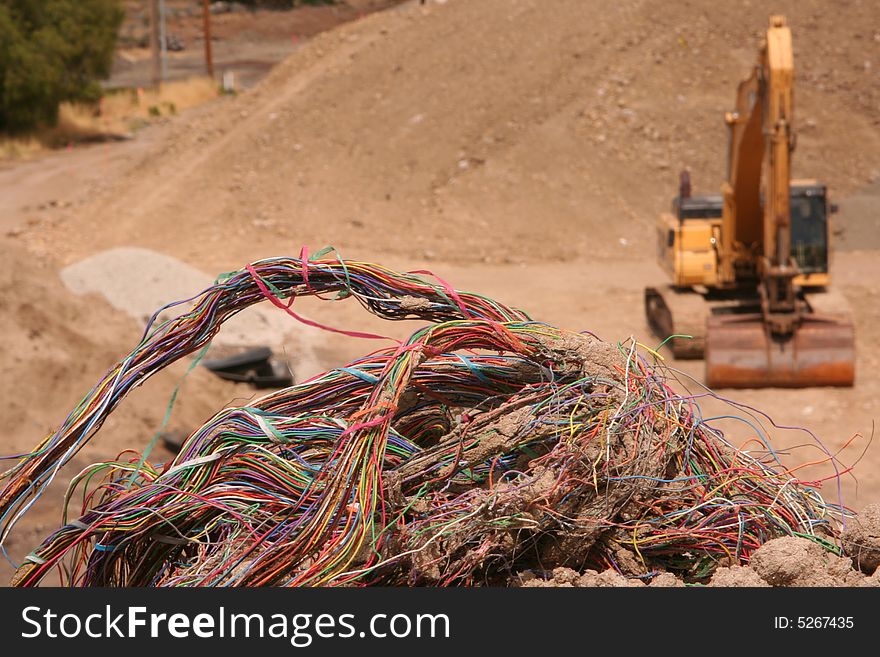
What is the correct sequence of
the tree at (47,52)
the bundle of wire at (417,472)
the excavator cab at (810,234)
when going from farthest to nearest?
1. the tree at (47,52)
2. the excavator cab at (810,234)
3. the bundle of wire at (417,472)

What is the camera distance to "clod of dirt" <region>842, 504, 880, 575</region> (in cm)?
370

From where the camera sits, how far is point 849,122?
2211cm

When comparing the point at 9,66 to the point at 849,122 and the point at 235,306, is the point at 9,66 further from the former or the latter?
the point at 235,306

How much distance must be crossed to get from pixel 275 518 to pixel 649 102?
1987cm

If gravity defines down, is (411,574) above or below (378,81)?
below

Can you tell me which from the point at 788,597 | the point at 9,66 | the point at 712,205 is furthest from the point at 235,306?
the point at 9,66

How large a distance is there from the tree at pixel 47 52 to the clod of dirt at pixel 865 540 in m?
28.7

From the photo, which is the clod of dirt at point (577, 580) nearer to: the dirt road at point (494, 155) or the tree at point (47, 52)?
the dirt road at point (494, 155)

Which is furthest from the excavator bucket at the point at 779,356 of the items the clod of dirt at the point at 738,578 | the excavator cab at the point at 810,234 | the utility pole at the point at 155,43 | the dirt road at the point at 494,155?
the utility pole at the point at 155,43

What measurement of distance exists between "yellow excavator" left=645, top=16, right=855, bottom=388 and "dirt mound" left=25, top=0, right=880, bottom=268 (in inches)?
221

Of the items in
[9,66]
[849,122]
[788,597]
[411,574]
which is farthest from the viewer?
[9,66]

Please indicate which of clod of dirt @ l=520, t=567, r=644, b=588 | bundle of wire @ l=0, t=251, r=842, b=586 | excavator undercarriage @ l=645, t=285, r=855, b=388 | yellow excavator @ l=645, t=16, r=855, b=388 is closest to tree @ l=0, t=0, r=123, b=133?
yellow excavator @ l=645, t=16, r=855, b=388

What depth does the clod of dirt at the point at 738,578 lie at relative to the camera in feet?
11.3

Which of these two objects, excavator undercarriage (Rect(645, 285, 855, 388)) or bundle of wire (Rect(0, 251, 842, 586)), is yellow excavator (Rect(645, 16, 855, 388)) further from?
bundle of wire (Rect(0, 251, 842, 586))
